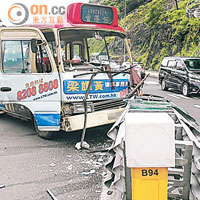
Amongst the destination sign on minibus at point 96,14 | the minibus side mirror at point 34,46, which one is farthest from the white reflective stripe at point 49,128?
the destination sign on minibus at point 96,14

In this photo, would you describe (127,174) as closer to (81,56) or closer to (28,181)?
(28,181)

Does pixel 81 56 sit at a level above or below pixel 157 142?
above

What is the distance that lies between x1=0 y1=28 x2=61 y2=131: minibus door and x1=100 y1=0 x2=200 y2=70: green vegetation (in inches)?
888

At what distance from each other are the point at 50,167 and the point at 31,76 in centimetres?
222

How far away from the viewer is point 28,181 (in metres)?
4.79

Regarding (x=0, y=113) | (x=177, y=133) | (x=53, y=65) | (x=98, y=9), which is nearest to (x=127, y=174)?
(x=177, y=133)

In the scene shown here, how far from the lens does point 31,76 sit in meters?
6.64

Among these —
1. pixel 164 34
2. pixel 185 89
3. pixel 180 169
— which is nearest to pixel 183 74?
pixel 185 89

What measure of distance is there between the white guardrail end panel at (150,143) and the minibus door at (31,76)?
3661 millimetres

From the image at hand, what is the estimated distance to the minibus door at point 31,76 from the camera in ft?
21.0

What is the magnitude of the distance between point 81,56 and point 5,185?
4531 mm

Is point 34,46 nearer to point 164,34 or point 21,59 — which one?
point 21,59

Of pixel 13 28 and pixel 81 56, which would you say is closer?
pixel 13 28

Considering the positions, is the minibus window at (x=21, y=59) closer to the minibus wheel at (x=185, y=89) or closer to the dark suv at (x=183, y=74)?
the dark suv at (x=183, y=74)
